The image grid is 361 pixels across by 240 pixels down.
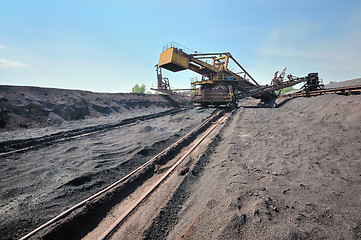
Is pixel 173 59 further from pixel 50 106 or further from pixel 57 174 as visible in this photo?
pixel 57 174

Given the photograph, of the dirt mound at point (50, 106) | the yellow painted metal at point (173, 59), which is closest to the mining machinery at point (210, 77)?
the yellow painted metal at point (173, 59)

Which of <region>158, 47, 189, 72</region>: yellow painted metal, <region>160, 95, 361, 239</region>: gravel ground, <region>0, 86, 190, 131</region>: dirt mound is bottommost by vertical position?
<region>160, 95, 361, 239</region>: gravel ground

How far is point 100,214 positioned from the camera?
275 centimetres

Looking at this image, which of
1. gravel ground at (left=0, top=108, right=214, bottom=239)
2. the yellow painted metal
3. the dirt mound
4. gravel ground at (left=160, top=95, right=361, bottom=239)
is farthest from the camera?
the yellow painted metal

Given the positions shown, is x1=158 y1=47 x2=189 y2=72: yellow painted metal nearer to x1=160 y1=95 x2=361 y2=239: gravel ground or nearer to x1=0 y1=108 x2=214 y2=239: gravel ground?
x1=0 y1=108 x2=214 y2=239: gravel ground

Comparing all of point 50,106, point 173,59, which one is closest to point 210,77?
point 173,59

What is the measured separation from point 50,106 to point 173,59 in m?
10.3

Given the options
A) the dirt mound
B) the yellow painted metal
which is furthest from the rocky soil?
the yellow painted metal

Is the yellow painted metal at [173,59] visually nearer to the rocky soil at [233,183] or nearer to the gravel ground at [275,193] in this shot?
the rocky soil at [233,183]

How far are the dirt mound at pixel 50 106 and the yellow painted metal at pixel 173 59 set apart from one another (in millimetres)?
7100

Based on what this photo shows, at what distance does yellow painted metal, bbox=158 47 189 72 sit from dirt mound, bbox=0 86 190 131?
710 centimetres

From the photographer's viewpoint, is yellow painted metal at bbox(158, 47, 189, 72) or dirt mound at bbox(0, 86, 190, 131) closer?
dirt mound at bbox(0, 86, 190, 131)

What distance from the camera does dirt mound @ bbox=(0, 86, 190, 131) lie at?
1078 centimetres

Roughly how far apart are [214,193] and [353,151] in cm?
365
